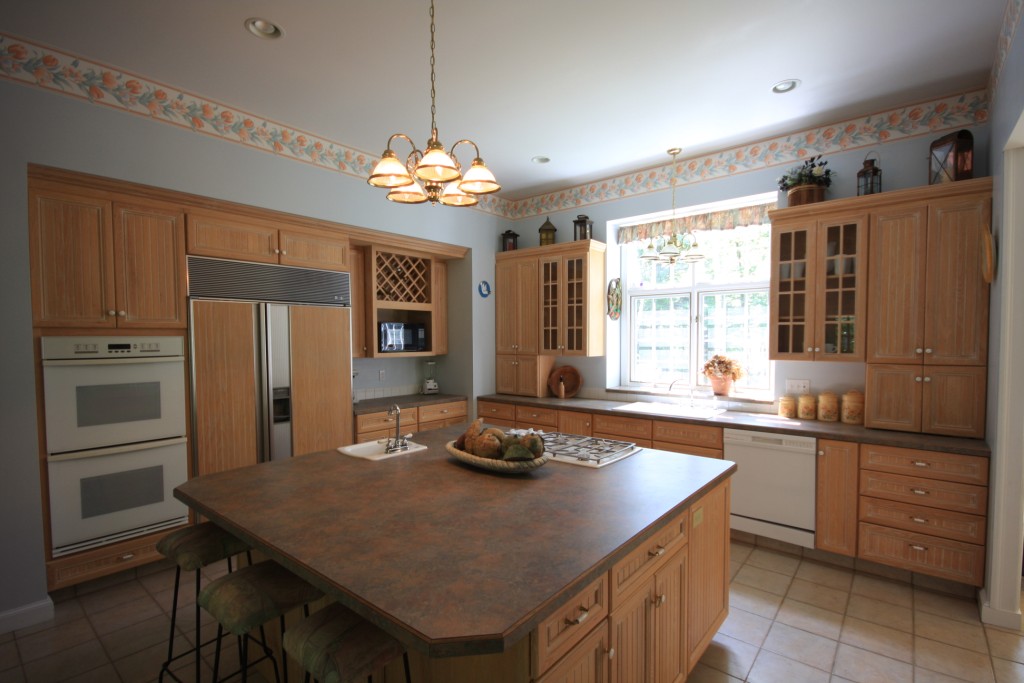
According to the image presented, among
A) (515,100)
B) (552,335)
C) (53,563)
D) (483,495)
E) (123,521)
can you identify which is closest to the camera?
(483,495)

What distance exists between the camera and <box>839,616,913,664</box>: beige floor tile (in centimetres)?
229

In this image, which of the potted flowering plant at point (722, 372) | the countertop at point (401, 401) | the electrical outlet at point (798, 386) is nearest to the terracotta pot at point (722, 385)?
the potted flowering plant at point (722, 372)

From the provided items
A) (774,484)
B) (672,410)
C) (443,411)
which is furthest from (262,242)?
(774,484)

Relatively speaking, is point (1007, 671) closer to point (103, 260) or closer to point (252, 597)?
point (252, 597)

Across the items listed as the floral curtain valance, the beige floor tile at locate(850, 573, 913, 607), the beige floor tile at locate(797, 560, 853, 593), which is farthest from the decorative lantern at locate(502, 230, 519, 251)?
the beige floor tile at locate(850, 573, 913, 607)

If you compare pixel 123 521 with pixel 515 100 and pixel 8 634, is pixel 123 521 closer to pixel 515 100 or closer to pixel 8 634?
pixel 8 634

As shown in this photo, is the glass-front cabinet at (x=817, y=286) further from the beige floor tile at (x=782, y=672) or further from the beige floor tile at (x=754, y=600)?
the beige floor tile at (x=782, y=672)

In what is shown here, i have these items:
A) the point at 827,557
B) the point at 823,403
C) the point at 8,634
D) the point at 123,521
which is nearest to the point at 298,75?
the point at 123,521

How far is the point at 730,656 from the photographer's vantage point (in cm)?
228

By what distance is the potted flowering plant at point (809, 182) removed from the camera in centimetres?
339

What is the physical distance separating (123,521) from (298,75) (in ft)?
9.18

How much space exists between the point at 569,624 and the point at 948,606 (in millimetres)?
2780

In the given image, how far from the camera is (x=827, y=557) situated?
10.5 ft

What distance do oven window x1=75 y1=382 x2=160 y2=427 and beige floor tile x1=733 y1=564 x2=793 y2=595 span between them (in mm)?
3749
